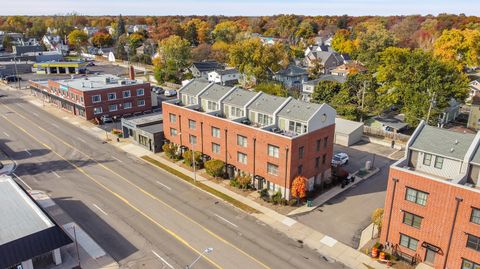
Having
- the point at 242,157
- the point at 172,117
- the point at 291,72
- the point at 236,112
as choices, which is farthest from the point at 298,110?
the point at 291,72

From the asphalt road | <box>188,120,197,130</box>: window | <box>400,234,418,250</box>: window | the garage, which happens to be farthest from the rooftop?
<box>400,234,418,250</box>: window

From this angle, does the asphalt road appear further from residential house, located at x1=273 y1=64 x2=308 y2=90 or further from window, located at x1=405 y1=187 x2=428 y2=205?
residential house, located at x1=273 y1=64 x2=308 y2=90

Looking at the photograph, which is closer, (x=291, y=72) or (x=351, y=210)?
(x=351, y=210)

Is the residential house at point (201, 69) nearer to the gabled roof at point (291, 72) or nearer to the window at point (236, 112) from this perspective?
the gabled roof at point (291, 72)

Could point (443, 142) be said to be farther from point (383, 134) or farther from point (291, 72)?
point (291, 72)

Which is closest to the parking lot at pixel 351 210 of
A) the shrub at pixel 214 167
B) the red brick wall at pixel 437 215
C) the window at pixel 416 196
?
the red brick wall at pixel 437 215

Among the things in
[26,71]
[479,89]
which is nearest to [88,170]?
[479,89]

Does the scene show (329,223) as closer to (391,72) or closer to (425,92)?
(425,92)
